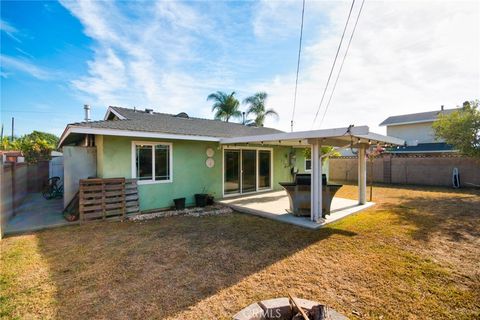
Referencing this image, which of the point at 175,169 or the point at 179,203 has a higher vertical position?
the point at 175,169

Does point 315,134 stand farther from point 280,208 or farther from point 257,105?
point 257,105

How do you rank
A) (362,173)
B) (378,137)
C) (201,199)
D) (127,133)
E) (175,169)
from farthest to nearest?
(201,199), (362,173), (175,169), (127,133), (378,137)

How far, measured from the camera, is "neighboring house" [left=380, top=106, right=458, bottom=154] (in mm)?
19672

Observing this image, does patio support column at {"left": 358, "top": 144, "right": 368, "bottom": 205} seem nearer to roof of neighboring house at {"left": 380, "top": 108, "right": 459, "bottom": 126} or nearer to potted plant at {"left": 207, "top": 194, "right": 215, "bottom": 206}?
potted plant at {"left": 207, "top": 194, "right": 215, "bottom": 206}

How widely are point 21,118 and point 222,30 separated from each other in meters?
39.7

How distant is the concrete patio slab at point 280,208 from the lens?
654 centimetres

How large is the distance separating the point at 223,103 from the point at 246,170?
1423 centimetres

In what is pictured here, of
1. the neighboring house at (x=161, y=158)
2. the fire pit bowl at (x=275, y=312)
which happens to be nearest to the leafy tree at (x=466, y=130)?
the neighboring house at (x=161, y=158)

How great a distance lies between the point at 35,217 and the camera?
23.4ft

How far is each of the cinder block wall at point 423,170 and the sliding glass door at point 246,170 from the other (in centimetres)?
963

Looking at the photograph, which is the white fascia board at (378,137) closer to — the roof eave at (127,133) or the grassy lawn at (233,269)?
the grassy lawn at (233,269)

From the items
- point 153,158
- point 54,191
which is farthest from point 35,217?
point 54,191

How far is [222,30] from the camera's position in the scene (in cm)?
825

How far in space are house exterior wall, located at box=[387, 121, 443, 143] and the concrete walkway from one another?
80.6ft
